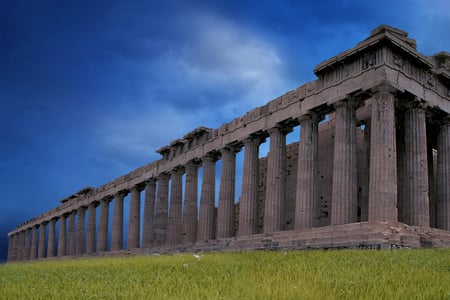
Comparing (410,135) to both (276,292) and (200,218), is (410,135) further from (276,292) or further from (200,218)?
(276,292)

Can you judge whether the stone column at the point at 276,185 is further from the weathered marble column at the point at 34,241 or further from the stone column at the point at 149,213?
the weathered marble column at the point at 34,241

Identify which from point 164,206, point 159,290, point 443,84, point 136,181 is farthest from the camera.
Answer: point 136,181

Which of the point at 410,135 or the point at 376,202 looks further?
the point at 410,135

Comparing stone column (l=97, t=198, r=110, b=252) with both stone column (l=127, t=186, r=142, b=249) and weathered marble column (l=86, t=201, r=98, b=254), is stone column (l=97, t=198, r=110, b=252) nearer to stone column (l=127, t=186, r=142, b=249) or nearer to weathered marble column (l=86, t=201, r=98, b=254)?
weathered marble column (l=86, t=201, r=98, b=254)

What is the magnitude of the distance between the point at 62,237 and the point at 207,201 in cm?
3677

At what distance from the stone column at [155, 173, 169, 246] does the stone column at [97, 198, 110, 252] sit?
12497mm

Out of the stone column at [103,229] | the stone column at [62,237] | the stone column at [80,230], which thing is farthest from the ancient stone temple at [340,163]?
the stone column at [62,237]

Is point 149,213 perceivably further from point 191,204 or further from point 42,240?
point 42,240

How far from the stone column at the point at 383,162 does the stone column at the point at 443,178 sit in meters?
5.74

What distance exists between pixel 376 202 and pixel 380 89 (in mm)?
5850

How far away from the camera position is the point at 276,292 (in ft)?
33.0

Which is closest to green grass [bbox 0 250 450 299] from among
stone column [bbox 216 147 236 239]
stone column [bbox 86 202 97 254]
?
stone column [bbox 216 147 236 239]

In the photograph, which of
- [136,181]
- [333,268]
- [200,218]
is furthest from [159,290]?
[136,181]

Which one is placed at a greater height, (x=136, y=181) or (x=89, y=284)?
(x=136, y=181)
